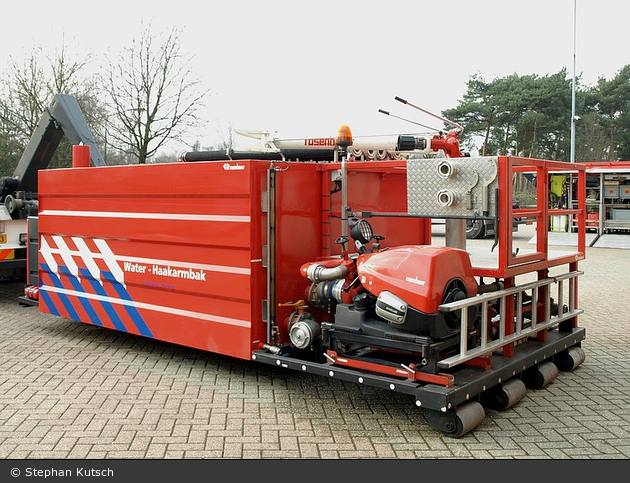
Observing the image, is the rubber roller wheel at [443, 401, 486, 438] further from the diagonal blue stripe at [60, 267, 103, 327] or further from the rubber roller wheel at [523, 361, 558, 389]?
the diagonal blue stripe at [60, 267, 103, 327]

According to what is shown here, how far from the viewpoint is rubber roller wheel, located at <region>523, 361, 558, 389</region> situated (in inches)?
234

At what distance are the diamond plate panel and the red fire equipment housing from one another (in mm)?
11

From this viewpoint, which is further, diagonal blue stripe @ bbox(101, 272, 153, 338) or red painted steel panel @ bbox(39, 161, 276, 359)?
diagonal blue stripe @ bbox(101, 272, 153, 338)

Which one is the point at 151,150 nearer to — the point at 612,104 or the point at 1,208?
the point at 1,208

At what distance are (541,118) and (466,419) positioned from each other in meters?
33.7

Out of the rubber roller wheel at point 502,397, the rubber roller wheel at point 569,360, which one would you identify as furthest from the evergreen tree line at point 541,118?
the rubber roller wheel at point 502,397

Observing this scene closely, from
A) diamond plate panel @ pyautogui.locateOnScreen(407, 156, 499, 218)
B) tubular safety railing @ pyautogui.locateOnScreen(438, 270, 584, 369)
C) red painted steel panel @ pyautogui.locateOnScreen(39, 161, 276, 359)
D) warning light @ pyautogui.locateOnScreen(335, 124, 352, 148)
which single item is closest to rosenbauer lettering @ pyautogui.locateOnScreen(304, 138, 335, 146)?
warning light @ pyautogui.locateOnScreen(335, 124, 352, 148)

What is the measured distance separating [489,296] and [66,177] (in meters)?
5.25

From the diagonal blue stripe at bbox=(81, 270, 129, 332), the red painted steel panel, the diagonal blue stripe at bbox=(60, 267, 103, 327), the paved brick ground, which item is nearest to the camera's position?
the paved brick ground

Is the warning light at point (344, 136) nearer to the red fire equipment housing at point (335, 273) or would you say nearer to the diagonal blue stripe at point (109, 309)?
the red fire equipment housing at point (335, 273)

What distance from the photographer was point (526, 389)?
5.87m

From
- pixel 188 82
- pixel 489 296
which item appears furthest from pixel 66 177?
pixel 188 82

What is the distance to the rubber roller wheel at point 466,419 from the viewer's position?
4.65 m

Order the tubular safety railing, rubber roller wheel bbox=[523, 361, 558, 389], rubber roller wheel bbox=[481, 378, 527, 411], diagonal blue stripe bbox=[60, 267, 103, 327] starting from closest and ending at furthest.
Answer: the tubular safety railing → rubber roller wheel bbox=[481, 378, 527, 411] → rubber roller wheel bbox=[523, 361, 558, 389] → diagonal blue stripe bbox=[60, 267, 103, 327]
